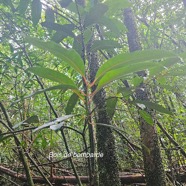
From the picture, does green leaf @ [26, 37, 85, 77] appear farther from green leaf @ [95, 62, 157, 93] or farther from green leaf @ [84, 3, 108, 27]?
green leaf @ [84, 3, 108, 27]

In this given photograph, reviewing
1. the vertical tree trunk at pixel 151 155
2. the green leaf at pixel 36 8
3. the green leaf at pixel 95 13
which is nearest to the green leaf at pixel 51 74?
the green leaf at pixel 95 13

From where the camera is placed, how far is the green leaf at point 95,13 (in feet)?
2.42

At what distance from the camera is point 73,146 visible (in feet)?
9.92

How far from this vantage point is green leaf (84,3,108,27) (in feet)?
2.42

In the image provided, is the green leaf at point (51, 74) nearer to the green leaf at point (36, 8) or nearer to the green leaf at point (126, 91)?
the green leaf at point (126, 91)

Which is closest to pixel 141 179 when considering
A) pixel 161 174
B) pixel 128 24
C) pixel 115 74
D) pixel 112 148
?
pixel 161 174

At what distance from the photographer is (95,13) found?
0.75 metres

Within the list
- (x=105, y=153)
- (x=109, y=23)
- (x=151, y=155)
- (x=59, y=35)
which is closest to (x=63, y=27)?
(x=59, y=35)

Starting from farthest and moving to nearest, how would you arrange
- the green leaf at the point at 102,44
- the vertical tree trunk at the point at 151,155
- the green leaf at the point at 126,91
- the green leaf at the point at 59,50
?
the vertical tree trunk at the point at 151,155 → the green leaf at the point at 102,44 → the green leaf at the point at 126,91 → the green leaf at the point at 59,50

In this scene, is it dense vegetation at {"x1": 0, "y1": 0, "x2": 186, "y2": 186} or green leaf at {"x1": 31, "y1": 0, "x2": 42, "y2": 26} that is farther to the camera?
green leaf at {"x1": 31, "y1": 0, "x2": 42, "y2": 26}

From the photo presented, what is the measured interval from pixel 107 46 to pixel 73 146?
236cm

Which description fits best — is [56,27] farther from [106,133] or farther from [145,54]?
[106,133]

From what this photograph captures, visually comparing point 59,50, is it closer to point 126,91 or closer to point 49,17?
point 126,91

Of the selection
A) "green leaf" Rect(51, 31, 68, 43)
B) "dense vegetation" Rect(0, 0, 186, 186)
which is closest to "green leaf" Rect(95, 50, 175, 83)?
"dense vegetation" Rect(0, 0, 186, 186)
